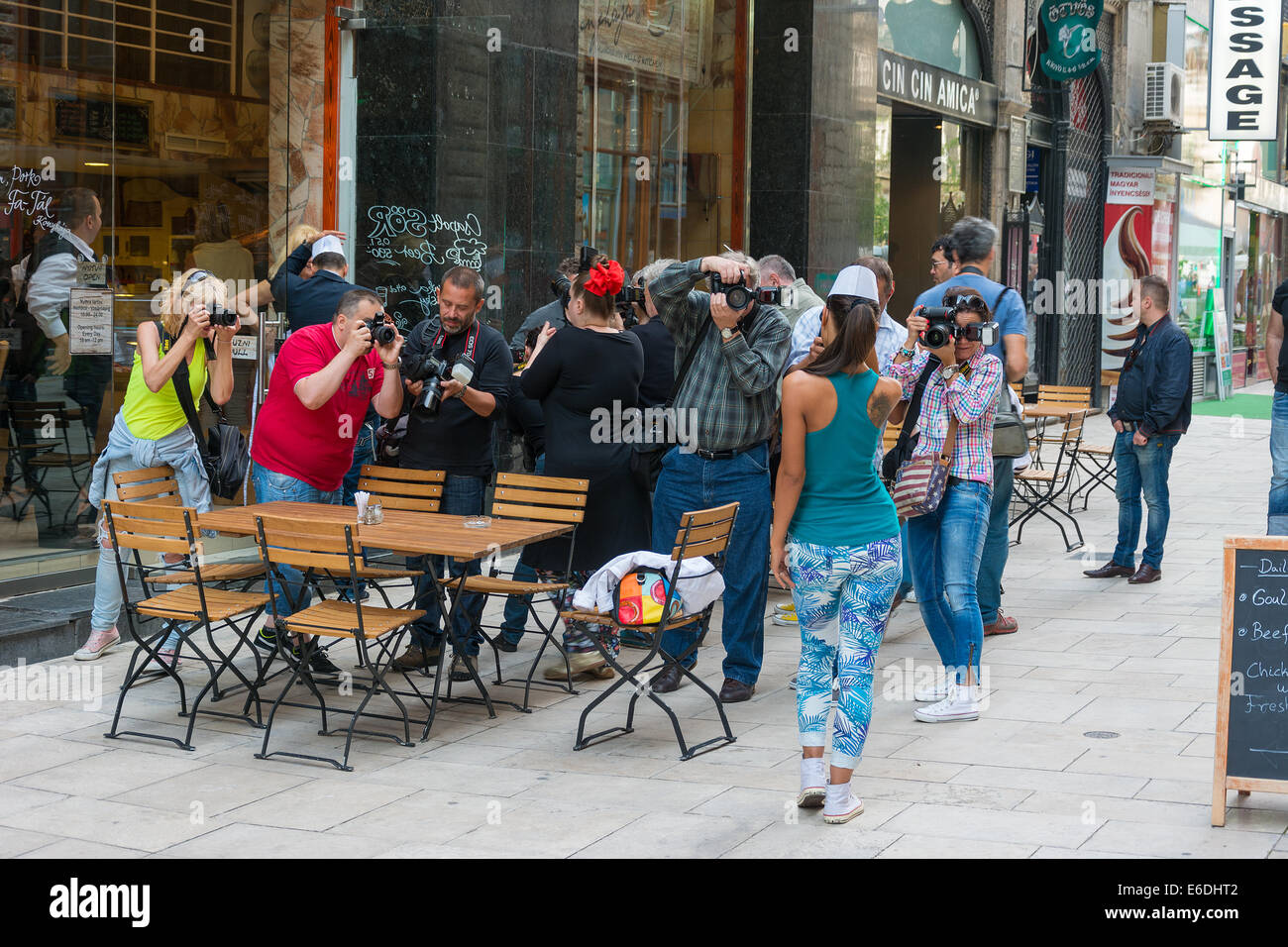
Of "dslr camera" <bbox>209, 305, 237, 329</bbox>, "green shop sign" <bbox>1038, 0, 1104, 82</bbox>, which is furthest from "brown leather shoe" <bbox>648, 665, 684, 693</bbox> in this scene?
"green shop sign" <bbox>1038, 0, 1104, 82</bbox>

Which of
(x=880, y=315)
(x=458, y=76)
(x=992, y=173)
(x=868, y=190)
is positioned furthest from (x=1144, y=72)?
(x=880, y=315)

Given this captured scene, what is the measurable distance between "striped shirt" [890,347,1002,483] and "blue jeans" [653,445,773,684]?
777 mm

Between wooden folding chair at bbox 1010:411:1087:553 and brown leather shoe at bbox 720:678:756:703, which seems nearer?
brown leather shoe at bbox 720:678:756:703

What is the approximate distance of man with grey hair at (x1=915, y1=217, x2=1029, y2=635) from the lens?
26.4 ft

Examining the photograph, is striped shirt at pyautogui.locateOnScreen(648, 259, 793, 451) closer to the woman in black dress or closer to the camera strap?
the woman in black dress

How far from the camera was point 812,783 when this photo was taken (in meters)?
5.30

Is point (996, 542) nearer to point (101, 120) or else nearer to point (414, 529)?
point (414, 529)

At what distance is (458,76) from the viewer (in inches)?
416

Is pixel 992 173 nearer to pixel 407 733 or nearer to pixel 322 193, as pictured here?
pixel 322 193

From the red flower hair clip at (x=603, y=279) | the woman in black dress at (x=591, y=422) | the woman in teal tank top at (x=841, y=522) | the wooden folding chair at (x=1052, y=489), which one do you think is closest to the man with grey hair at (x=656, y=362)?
the woman in black dress at (x=591, y=422)

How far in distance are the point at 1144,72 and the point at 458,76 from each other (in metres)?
18.2

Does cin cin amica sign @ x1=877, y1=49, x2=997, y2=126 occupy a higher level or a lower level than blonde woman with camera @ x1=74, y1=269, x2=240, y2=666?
higher

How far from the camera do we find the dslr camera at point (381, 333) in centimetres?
692

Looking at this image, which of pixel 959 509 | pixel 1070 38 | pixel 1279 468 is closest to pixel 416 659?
pixel 959 509
